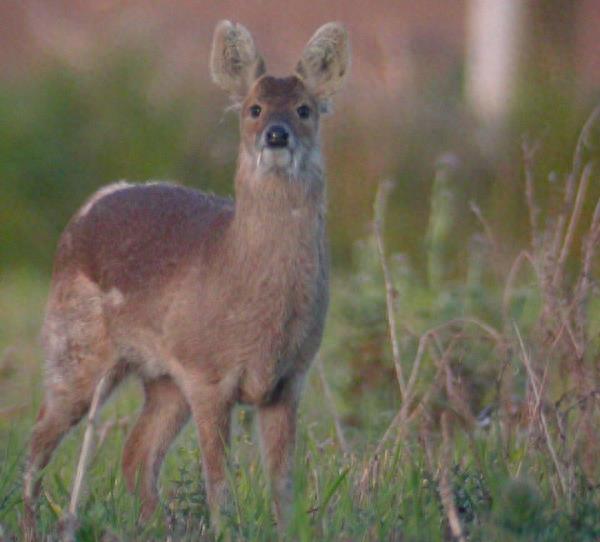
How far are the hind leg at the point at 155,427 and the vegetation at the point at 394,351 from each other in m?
0.09

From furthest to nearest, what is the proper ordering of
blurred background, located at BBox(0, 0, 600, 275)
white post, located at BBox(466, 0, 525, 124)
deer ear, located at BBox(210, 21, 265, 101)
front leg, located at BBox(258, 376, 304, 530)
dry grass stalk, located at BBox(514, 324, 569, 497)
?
white post, located at BBox(466, 0, 525, 124) < blurred background, located at BBox(0, 0, 600, 275) < deer ear, located at BBox(210, 21, 265, 101) < front leg, located at BBox(258, 376, 304, 530) < dry grass stalk, located at BBox(514, 324, 569, 497)

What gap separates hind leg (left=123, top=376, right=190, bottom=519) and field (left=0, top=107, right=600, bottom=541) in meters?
0.12

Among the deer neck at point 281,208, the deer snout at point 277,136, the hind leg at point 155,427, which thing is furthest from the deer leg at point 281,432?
the deer snout at point 277,136

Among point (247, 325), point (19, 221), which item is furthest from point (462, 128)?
point (247, 325)

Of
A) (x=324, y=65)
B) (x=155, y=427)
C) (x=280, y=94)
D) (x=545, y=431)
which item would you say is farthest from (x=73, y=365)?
(x=545, y=431)

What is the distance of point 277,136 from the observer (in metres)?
6.11

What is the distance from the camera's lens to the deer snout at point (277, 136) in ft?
20.1

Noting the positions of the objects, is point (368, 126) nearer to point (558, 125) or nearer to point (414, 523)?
point (558, 125)

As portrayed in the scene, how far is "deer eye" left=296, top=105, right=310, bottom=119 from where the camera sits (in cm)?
641

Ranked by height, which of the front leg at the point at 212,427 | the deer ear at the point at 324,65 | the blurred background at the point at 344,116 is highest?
the deer ear at the point at 324,65

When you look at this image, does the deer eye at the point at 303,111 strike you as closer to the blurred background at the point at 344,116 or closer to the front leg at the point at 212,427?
the front leg at the point at 212,427

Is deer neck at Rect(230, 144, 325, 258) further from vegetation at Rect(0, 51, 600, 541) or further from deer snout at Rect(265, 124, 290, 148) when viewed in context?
vegetation at Rect(0, 51, 600, 541)

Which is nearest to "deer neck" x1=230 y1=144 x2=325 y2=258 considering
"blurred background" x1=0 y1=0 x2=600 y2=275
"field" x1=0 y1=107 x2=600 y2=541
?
"field" x1=0 y1=107 x2=600 y2=541

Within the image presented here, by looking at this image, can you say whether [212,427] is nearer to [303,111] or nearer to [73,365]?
[73,365]
